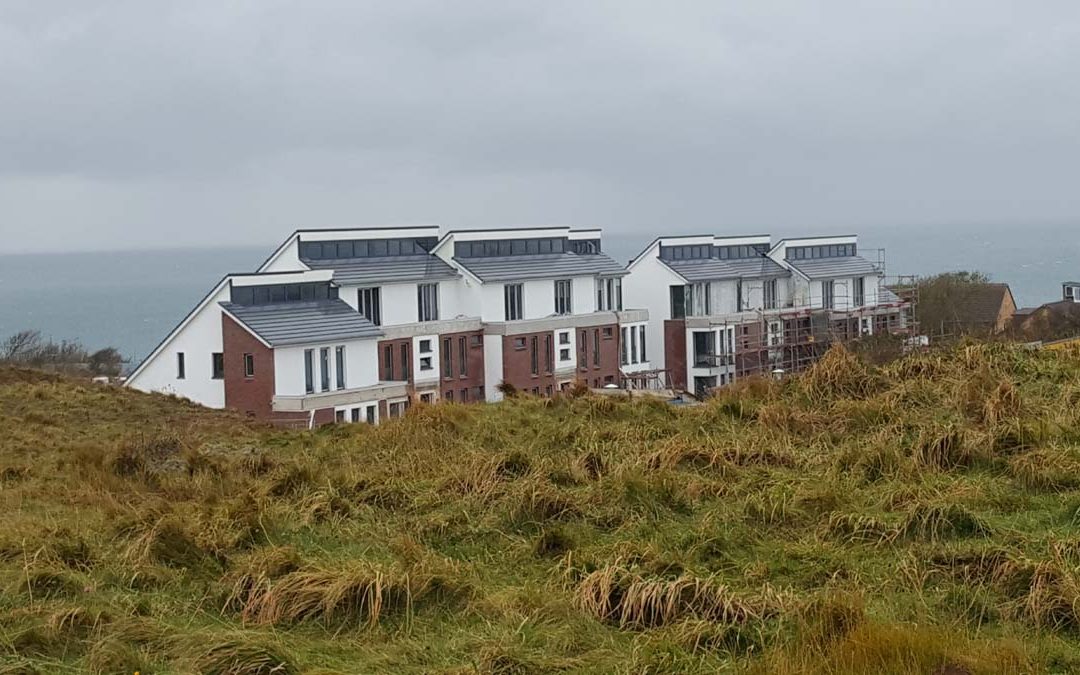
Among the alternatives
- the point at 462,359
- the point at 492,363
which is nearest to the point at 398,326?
the point at 462,359

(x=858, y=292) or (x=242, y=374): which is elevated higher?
(x=858, y=292)

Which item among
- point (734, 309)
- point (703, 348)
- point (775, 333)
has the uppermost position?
point (734, 309)

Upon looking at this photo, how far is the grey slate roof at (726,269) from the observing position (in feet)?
195

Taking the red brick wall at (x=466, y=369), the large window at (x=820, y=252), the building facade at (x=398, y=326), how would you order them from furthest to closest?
the large window at (x=820, y=252)
the red brick wall at (x=466, y=369)
the building facade at (x=398, y=326)

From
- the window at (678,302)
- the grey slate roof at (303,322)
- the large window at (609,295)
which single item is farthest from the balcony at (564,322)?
the grey slate roof at (303,322)

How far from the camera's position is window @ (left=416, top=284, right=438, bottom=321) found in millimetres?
49000

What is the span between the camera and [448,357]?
4909 centimetres

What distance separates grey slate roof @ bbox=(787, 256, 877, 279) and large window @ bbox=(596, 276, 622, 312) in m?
10.2

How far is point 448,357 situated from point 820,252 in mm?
24078

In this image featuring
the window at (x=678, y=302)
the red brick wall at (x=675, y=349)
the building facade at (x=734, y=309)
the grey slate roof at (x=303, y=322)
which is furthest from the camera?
the window at (x=678, y=302)

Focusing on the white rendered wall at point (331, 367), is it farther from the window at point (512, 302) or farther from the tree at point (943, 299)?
the tree at point (943, 299)

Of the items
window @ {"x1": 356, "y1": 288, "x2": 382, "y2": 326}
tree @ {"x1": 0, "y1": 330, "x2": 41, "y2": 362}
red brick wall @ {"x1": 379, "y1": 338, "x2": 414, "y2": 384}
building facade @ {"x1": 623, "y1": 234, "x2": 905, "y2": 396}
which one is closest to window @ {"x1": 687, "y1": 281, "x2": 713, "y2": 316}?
building facade @ {"x1": 623, "y1": 234, "x2": 905, "y2": 396}

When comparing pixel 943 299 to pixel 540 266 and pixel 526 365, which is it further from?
pixel 526 365

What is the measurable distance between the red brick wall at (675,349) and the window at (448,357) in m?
13.0
